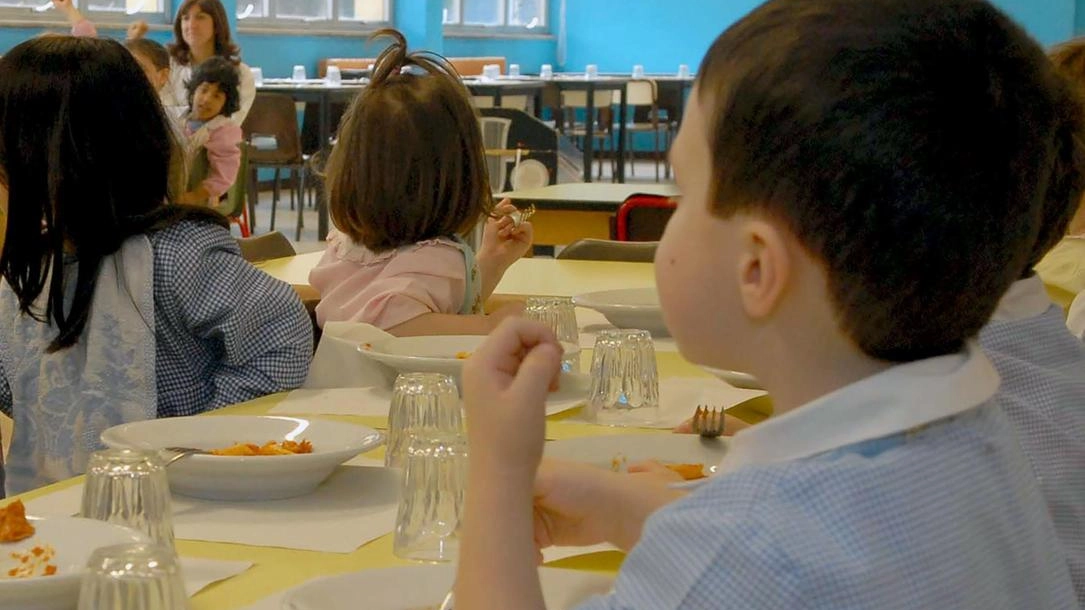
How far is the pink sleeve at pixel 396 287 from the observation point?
2547 millimetres

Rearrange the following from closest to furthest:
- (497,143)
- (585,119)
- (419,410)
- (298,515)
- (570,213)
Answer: (298,515), (419,410), (570,213), (497,143), (585,119)

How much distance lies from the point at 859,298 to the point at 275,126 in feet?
27.6

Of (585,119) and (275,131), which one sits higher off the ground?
(275,131)

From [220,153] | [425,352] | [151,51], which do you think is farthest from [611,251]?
[151,51]

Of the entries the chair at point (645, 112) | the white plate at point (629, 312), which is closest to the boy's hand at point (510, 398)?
the white plate at point (629, 312)

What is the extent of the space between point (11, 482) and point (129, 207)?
424mm

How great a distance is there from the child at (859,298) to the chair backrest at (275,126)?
27.1 ft

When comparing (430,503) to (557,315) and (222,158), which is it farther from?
(222,158)

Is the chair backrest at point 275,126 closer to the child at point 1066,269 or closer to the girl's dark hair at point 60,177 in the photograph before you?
the child at point 1066,269

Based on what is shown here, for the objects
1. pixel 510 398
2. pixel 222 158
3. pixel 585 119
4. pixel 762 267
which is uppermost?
pixel 762 267

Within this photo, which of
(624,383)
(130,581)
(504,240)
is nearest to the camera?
(130,581)

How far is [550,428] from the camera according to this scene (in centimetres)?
179

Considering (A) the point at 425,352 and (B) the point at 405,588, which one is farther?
(A) the point at 425,352

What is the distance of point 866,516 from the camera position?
2.62 ft
